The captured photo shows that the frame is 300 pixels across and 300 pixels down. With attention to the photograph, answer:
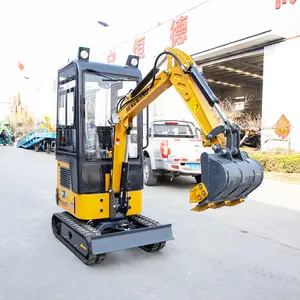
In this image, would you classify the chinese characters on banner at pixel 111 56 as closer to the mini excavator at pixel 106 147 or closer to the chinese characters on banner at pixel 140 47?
the chinese characters on banner at pixel 140 47

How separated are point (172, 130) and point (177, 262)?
686 cm

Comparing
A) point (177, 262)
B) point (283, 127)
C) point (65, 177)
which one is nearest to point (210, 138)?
point (177, 262)

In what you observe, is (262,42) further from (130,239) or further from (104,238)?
(104,238)

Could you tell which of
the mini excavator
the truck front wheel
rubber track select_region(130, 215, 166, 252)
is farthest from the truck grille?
the truck front wheel

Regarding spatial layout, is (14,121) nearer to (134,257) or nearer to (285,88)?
(285,88)

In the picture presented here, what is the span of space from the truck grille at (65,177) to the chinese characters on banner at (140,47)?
20352mm

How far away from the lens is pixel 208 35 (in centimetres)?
1894

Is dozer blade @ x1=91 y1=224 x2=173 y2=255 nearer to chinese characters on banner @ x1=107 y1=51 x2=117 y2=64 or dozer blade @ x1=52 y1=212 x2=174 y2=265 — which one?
dozer blade @ x1=52 y1=212 x2=174 y2=265

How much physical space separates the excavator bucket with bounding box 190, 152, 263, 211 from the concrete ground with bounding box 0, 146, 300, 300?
1.05 m

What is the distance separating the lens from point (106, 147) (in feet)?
15.4

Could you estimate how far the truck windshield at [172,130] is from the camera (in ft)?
35.4

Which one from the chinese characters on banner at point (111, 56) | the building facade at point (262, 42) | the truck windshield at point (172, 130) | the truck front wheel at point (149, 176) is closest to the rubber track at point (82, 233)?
the truck front wheel at point (149, 176)

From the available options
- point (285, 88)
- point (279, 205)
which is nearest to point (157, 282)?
point (279, 205)

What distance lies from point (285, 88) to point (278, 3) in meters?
3.73
